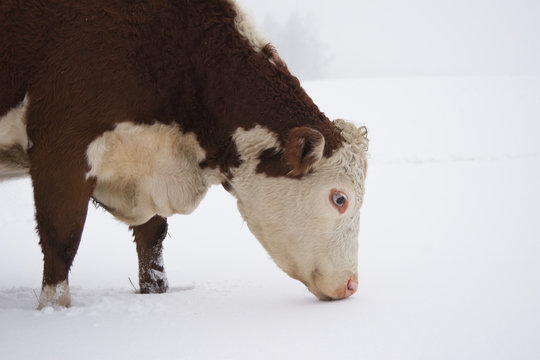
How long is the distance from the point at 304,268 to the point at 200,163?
1094 millimetres

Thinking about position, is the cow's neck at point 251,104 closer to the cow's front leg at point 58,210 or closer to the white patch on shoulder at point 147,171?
the white patch on shoulder at point 147,171

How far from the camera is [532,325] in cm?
279

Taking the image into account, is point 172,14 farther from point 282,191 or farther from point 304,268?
point 304,268

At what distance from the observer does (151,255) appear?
4.60 metres

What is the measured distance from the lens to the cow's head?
375cm

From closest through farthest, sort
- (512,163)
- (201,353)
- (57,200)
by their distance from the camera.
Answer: (201,353)
(57,200)
(512,163)

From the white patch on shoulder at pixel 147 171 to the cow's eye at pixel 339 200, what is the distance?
0.87 metres

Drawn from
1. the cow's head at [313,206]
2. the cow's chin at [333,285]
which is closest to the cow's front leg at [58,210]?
the cow's head at [313,206]

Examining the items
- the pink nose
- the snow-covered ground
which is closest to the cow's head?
the pink nose

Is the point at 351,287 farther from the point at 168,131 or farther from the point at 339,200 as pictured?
the point at 168,131

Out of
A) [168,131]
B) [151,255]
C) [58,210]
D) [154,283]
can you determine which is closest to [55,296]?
[58,210]

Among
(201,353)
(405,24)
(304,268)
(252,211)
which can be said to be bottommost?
(201,353)

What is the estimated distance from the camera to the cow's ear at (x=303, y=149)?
11.6 feet

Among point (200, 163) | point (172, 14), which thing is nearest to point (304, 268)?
point (200, 163)
